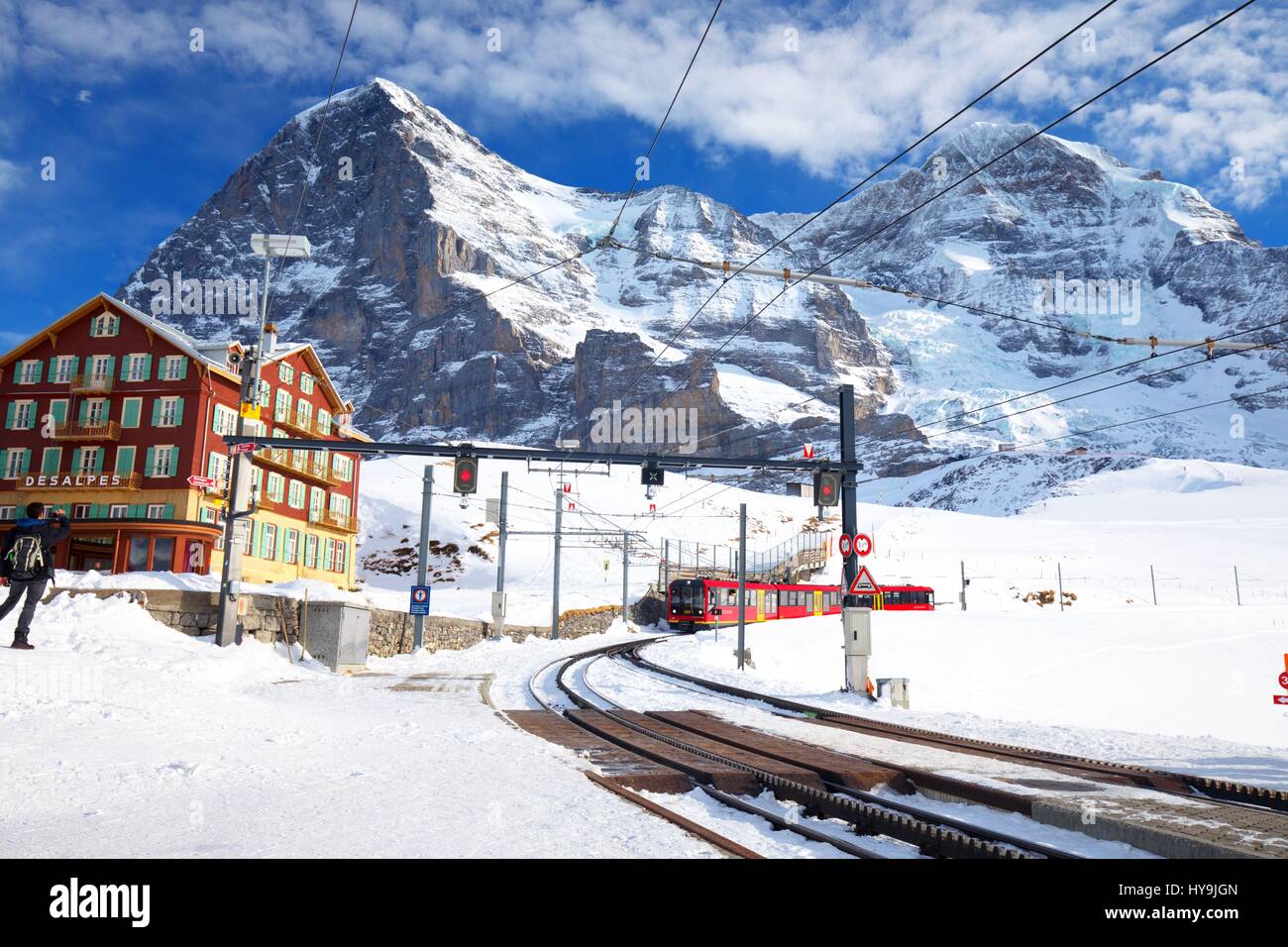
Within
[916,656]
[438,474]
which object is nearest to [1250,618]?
[916,656]

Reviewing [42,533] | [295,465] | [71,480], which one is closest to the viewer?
[42,533]

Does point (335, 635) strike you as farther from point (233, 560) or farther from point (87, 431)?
point (87, 431)

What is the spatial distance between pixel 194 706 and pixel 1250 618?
163 feet

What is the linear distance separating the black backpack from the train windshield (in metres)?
45.4

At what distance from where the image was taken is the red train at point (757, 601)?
2210 inches

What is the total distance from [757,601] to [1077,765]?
148 ft

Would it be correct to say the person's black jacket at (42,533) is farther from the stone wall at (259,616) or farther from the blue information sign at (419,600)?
the blue information sign at (419,600)

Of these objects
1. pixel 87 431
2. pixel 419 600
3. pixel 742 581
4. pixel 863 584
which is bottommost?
pixel 419 600

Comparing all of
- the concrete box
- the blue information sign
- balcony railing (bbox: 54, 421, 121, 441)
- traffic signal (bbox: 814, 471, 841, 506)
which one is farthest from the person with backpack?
balcony railing (bbox: 54, 421, 121, 441)

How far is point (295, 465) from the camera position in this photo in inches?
1847

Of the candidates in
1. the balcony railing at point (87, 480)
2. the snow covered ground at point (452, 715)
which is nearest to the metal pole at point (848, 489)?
the snow covered ground at point (452, 715)

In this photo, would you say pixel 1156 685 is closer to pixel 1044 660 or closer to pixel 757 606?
pixel 1044 660

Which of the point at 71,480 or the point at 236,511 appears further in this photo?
the point at 71,480

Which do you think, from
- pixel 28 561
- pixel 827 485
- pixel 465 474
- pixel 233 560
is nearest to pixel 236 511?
pixel 233 560
